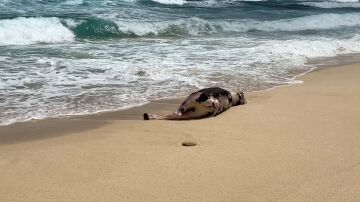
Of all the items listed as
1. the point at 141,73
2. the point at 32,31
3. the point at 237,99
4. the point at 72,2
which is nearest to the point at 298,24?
the point at 32,31

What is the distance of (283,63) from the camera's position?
9.10 metres

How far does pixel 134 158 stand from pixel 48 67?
501cm

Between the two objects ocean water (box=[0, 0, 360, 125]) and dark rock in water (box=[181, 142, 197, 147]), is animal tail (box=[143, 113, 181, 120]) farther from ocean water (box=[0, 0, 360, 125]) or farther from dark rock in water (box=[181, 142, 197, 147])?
dark rock in water (box=[181, 142, 197, 147])

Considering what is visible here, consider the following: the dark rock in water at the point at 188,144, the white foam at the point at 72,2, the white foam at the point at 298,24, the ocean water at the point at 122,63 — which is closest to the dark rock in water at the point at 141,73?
the ocean water at the point at 122,63

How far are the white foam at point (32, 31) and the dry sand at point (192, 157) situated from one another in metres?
9.00

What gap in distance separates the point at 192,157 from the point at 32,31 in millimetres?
11725

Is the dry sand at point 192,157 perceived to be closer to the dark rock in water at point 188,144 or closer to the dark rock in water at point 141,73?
the dark rock in water at point 188,144

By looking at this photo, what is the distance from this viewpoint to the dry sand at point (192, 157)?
296 cm

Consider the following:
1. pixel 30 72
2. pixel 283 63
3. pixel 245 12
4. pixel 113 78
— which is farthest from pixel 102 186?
pixel 245 12

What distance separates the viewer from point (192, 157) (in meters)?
3.58

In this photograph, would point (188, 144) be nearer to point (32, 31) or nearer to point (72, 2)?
point (32, 31)

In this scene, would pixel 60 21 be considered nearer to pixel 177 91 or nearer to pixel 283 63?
pixel 283 63

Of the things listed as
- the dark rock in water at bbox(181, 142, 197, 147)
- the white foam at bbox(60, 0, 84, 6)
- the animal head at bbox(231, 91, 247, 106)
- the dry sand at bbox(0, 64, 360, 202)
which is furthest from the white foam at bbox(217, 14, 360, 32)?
the dark rock in water at bbox(181, 142, 197, 147)

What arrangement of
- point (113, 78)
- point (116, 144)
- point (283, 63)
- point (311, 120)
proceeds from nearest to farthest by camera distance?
point (116, 144) → point (311, 120) → point (113, 78) → point (283, 63)
